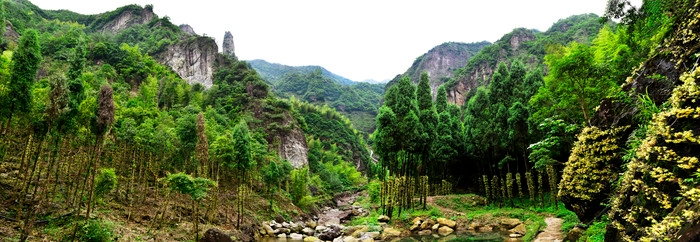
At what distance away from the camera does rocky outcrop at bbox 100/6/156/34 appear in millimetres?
110875

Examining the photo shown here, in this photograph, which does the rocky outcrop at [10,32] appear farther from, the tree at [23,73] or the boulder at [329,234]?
the boulder at [329,234]

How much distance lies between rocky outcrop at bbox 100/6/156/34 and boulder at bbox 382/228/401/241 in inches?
4741

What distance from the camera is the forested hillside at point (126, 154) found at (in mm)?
11625

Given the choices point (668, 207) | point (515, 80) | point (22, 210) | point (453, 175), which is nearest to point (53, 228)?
point (22, 210)

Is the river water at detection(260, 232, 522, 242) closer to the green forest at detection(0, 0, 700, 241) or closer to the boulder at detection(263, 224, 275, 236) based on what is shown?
the green forest at detection(0, 0, 700, 241)

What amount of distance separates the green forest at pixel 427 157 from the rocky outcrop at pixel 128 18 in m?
68.1

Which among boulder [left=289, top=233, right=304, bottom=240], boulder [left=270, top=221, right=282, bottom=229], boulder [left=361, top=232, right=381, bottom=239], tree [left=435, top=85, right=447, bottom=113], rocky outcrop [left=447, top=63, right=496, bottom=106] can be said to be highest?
rocky outcrop [left=447, top=63, right=496, bottom=106]

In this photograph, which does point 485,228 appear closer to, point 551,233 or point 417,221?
point 417,221

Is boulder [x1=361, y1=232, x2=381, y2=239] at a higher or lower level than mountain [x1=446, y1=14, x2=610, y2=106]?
lower

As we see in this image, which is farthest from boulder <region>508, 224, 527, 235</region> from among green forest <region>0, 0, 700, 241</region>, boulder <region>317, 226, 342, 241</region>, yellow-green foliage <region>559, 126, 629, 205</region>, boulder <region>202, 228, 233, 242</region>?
boulder <region>202, 228, 233, 242</region>

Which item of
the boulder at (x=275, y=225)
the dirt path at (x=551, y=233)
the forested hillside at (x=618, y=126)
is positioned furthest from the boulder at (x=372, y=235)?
the dirt path at (x=551, y=233)

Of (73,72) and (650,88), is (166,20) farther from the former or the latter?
(650,88)

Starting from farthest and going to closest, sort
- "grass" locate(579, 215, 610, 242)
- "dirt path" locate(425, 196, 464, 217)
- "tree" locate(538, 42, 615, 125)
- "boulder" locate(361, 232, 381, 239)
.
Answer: "dirt path" locate(425, 196, 464, 217)
"boulder" locate(361, 232, 381, 239)
"tree" locate(538, 42, 615, 125)
"grass" locate(579, 215, 610, 242)

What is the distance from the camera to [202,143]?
63.4 ft
